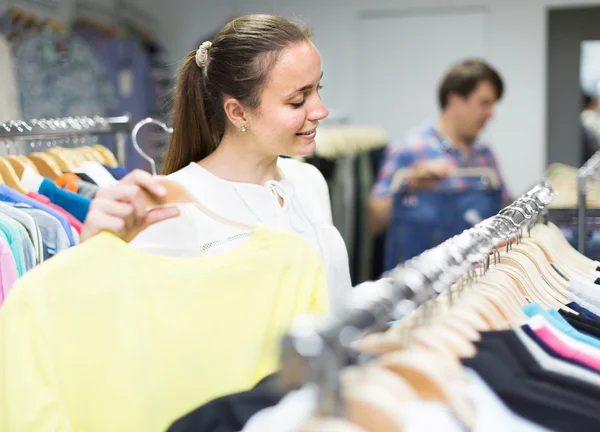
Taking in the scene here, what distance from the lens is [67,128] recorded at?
2.06m

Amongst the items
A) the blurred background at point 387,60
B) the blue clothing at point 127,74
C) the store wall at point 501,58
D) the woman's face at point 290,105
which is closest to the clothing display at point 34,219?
the woman's face at point 290,105

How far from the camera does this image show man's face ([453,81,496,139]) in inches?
124

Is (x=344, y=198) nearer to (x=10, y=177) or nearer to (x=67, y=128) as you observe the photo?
(x=67, y=128)

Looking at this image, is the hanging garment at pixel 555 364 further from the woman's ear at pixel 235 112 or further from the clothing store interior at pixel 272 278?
the woman's ear at pixel 235 112

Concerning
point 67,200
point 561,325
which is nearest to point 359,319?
point 561,325

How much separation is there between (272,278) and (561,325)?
1.35 ft

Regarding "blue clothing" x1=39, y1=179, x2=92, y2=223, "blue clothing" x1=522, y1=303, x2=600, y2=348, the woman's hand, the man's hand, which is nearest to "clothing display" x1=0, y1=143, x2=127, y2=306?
"blue clothing" x1=39, y1=179, x2=92, y2=223

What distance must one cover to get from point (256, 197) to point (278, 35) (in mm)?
337

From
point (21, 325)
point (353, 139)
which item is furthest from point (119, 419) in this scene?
point (353, 139)

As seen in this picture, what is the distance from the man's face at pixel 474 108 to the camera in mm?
3156

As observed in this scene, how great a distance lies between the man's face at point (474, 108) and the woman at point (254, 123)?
1713mm

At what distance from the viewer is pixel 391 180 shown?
3.17m

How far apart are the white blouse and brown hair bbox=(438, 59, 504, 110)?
1693mm


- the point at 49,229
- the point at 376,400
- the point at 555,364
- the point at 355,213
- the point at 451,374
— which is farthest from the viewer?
the point at 355,213
